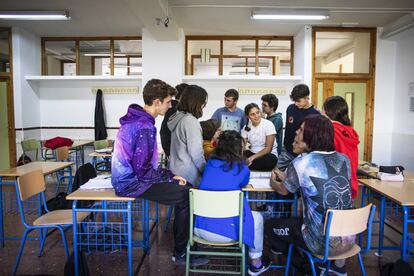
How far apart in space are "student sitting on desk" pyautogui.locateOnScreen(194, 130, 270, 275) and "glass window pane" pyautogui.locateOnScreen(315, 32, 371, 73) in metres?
5.08

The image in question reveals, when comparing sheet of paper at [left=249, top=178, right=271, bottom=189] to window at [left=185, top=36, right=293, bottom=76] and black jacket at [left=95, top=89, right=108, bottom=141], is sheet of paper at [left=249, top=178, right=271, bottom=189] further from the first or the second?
black jacket at [left=95, top=89, right=108, bottom=141]

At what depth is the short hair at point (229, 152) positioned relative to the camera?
2.23 m

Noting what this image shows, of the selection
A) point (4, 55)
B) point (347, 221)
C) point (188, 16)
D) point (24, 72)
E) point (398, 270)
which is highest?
point (188, 16)

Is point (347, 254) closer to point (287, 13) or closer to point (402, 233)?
point (402, 233)

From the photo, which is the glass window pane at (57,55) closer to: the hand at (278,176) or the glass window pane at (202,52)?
the glass window pane at (202,52)

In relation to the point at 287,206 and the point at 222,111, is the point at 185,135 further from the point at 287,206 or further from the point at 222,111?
the point at 222,111

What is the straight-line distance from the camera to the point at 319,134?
81.2 inches

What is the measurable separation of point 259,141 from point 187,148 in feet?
3.31

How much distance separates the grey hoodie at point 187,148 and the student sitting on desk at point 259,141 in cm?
71

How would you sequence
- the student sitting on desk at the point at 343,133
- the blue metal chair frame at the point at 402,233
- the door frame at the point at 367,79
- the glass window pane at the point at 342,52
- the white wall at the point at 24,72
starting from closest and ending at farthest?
1. the blue metal chair frame at the point at 402,233
2. the student sitting on desk at the point at 343,133
3. the door frame at the point at 367,79
4. the white wall at the point at 24,72
5. the glass window pane at the point at 342,52

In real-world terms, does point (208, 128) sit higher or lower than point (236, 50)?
lower

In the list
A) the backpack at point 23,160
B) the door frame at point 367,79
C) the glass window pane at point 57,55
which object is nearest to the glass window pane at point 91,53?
Result: the glass window pane at point 57,55

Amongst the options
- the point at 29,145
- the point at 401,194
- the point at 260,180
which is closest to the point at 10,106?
the point at 29,145

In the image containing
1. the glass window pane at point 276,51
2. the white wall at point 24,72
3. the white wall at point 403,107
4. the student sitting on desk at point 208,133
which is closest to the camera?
the student sitting on desk at point 208,133
